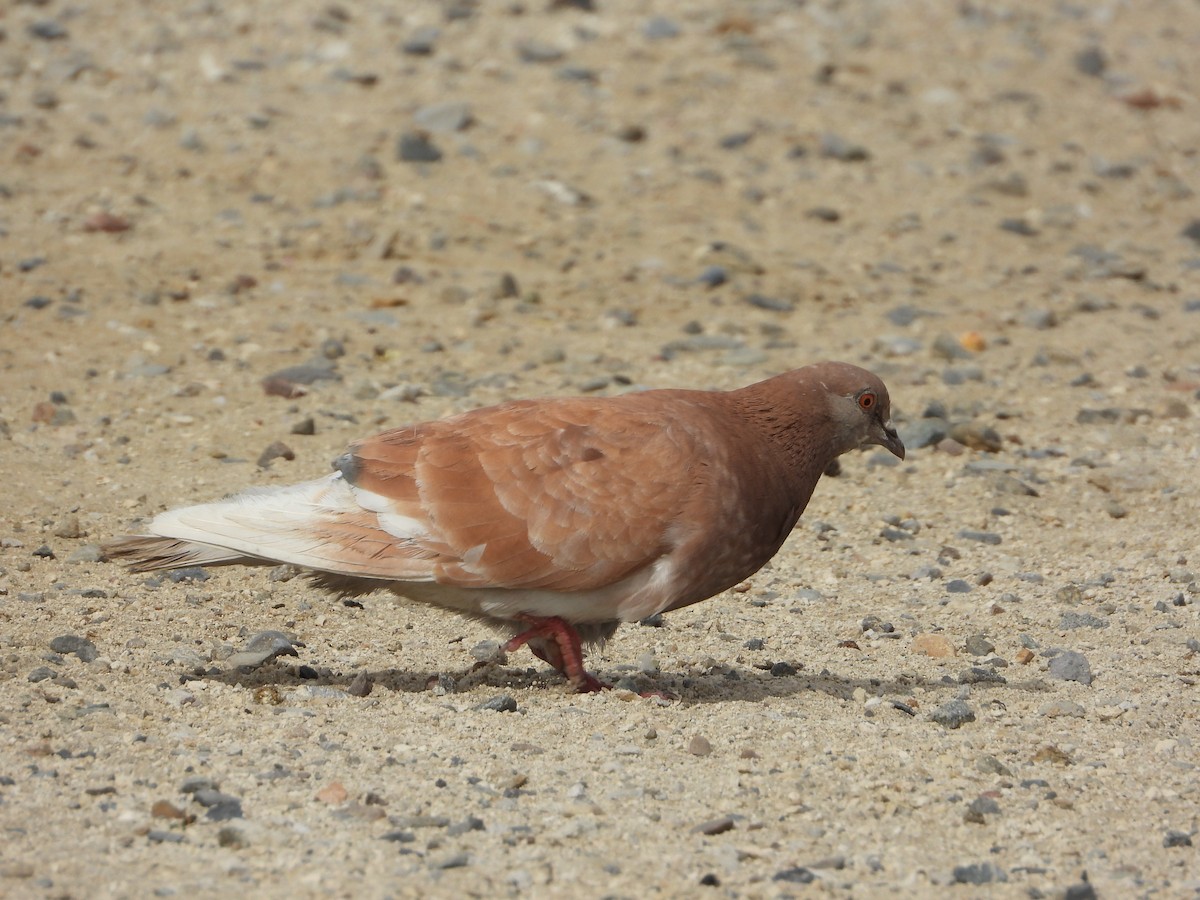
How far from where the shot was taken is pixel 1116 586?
650 cm

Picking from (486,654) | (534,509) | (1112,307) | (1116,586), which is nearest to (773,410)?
(534,509)

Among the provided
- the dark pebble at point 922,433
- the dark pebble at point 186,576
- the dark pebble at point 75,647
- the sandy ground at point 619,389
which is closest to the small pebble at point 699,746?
the sandy ground at point 619,389

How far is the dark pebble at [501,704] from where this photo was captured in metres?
4.96

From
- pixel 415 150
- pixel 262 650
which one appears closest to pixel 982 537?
pixel 262 650

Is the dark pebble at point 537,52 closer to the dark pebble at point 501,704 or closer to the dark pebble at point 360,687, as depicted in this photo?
the dark pebble at point 360,687

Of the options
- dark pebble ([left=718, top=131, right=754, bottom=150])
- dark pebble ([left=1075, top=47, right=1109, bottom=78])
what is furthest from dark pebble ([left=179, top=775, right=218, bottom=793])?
dark pebble ([left=1075, top=47, right=1109, bottom=78])

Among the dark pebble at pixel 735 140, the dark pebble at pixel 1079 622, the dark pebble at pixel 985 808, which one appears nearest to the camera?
the dark pebble at pixel 985 808

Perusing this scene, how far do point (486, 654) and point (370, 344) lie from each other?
3604 millimetres

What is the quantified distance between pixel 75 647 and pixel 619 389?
12.9 ft

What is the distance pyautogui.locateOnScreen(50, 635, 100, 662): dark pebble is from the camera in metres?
5.10

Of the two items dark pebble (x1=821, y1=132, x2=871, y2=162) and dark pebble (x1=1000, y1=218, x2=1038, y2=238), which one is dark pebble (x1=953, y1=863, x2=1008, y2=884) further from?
dark pebble (x1=821, y1=132, x2=871, y2=162)

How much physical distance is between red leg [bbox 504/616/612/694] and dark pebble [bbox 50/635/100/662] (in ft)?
4.44

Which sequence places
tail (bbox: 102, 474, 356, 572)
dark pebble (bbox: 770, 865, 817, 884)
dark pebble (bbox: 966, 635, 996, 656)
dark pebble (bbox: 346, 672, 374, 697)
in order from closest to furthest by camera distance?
dark pebble (bbox: 770, 865, 817, 884)
tail (bbox: 102, 474, 356, 572)
dark pebble (bbox: 346, 672, 374, 697)
dark pebble (bbox: 966, 635, 996, 656)

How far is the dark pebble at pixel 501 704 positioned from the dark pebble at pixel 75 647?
1.28 m
